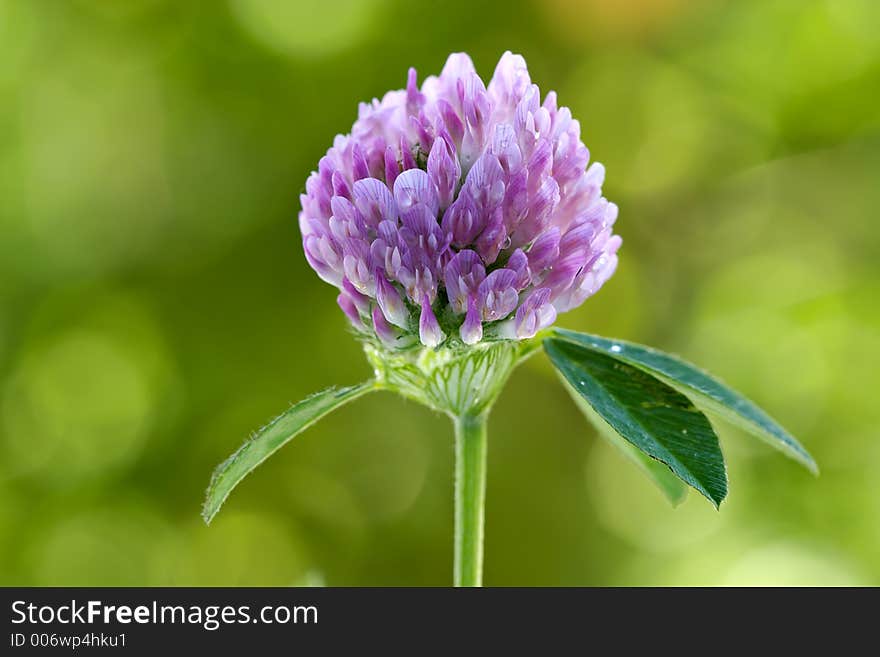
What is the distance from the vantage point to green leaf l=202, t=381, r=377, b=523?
0.99 meters

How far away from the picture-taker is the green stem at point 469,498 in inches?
37.1

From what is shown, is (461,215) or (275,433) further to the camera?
(275,433)

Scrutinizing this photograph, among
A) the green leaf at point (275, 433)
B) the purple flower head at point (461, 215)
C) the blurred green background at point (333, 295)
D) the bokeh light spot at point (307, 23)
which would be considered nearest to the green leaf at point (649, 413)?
the purple flower head at point (461, 215)

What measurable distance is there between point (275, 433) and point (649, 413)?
1.24 feet

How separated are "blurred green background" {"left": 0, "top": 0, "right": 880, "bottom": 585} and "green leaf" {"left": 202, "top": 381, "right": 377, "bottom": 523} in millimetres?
2109

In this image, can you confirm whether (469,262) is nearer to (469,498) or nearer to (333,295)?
(469,498)

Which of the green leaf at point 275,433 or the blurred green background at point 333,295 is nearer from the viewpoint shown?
the green leaf at point 275,433

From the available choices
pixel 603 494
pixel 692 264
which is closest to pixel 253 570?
pixel 603 494

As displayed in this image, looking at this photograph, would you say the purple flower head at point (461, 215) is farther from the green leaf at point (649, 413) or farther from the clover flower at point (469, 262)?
the green leaf at point (649, 413)

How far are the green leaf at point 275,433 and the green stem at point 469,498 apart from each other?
0.36ft

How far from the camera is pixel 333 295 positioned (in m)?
3.24

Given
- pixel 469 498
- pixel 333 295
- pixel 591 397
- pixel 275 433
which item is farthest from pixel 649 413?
pixel 333 295

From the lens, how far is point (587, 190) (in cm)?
97
